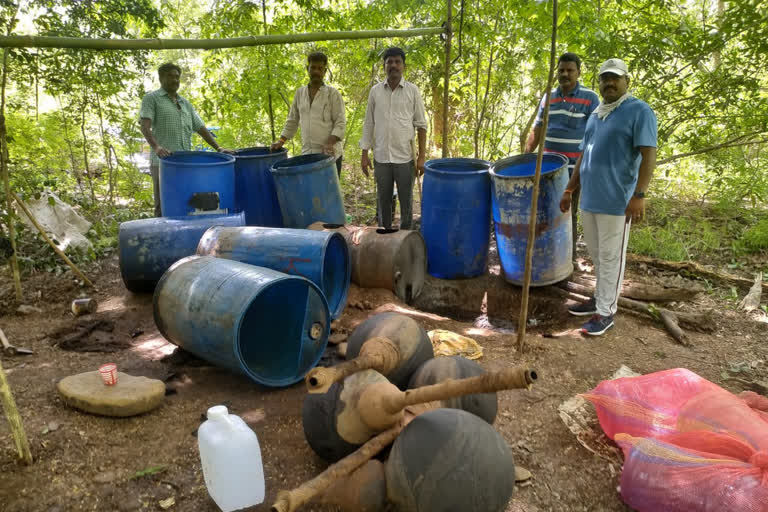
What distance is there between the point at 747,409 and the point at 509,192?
258 cm

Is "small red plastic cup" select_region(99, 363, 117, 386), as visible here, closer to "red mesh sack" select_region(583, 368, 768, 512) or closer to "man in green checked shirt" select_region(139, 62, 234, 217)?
"red mesh sack" select_region(583, 368, 768, 512)

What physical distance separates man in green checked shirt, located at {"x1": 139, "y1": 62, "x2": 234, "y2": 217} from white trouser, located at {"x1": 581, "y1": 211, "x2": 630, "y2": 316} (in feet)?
13.2

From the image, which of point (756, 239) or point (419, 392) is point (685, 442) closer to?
point (419, 392)

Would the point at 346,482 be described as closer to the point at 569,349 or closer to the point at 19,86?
the point at 569,349

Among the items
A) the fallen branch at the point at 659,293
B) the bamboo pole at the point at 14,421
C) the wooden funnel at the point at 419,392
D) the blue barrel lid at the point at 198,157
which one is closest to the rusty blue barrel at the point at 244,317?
the bamboo pole at the point at 14,421

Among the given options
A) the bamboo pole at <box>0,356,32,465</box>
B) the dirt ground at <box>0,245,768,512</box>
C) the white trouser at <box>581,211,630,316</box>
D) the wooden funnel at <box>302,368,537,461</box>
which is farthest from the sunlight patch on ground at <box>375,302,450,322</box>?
the bamboo pole at <box>0,356,32,465</box>

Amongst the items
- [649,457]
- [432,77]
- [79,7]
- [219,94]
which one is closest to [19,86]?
[79,7]

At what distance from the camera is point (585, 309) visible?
4109 millimetres

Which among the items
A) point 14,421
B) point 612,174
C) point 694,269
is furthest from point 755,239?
point 14,421

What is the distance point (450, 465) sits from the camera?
5.53ft

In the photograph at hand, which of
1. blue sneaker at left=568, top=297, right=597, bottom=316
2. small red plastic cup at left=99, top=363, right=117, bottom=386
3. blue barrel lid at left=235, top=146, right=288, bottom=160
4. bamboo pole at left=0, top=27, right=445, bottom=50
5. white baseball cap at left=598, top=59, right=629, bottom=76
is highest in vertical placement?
white baseball cap at left=598, top=59, right=629, bottom=76

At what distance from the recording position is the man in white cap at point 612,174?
3254 mm

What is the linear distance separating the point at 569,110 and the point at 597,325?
200cm

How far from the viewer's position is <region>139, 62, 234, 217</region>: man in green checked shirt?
16.8ft
